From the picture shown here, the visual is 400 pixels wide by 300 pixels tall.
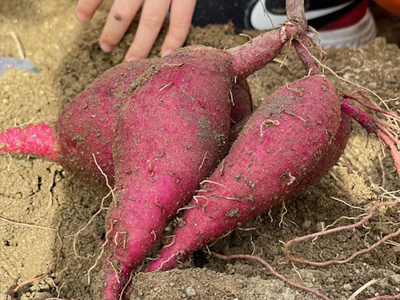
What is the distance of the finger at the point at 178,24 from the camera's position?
1375mm

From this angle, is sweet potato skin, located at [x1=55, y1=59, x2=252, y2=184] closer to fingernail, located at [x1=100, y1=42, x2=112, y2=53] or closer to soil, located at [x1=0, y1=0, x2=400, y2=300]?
soil, located at [x1=0, y1=0, x2=400, y2=300]

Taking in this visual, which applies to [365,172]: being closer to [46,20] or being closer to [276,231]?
[276,231]

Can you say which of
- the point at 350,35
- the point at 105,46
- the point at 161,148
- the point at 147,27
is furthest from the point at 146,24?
the point at 350,35

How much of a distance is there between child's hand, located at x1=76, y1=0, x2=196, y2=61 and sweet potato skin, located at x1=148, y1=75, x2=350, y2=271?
564mm

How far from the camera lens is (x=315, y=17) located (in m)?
1.69

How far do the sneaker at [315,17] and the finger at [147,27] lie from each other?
0.80 feet

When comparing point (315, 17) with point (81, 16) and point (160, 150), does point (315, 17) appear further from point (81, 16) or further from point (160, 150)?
point (160, 150)

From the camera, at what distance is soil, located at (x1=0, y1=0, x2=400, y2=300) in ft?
2.69

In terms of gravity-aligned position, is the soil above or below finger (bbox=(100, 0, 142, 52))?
below

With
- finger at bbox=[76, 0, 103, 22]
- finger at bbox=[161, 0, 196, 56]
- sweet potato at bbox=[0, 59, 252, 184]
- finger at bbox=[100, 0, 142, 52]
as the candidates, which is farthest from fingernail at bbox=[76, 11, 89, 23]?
sweet potato at bbox=[0, 59, 252, 184]

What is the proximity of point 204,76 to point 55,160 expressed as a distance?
39 centimetres

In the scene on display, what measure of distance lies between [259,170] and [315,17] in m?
0.99

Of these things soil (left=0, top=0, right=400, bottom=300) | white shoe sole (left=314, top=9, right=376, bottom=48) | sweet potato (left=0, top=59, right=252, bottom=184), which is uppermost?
sweet potato (left=0, top=59, right=252, bottom=184)

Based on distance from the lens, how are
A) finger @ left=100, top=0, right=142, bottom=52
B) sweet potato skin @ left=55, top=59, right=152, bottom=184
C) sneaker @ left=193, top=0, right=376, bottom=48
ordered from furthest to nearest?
sneaker @ left=193, top=0, right=376, bottom=48
finger @ left=100, top=0, right=142, bottom=52
sweet potato skin @ left=55, top=59, right=152, bottom=184
